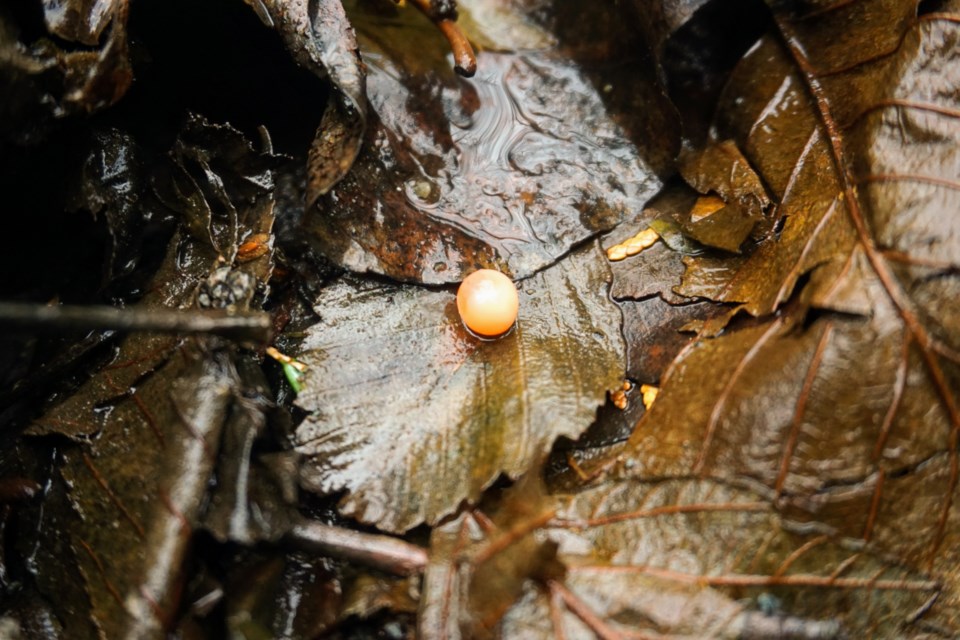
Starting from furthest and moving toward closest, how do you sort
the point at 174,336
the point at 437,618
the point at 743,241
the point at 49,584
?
the point at 743,241, the point at 174,336, the point at 49,584, the point at 437,618

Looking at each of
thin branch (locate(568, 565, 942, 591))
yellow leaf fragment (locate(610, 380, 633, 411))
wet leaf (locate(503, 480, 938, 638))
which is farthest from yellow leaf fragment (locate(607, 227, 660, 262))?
thin branch (locate(568, 565, 942, 591))

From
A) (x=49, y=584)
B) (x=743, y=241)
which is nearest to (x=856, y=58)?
(x=743, y=241)

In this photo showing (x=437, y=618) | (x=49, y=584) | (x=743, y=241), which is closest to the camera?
(x=437, y=618)

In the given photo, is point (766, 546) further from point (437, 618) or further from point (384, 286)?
point (384, 286)

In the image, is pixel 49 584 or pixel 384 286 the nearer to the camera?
pixel 49 584

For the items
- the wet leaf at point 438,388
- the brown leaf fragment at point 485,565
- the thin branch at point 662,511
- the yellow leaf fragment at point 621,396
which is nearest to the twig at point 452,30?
the wet leaf at point 438,388

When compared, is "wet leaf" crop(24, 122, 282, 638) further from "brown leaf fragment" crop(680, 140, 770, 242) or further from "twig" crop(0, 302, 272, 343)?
"brown leaf fragment" crop(680, 140, 770, 242)

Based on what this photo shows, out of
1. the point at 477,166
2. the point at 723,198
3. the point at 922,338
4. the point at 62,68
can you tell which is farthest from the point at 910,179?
the point at 62,68
